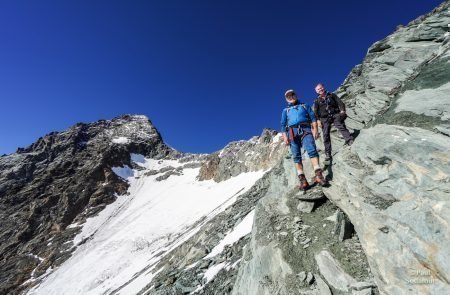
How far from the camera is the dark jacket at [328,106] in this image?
11.2m

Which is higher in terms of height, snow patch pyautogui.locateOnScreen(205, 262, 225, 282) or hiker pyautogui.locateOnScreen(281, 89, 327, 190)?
hiker pyautogui.locateOnScreen(281, 89, 327, 190)

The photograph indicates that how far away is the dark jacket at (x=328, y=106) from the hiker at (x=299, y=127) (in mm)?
997

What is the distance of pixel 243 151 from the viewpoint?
313 ft

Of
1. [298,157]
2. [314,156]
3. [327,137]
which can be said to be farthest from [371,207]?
[327,137]

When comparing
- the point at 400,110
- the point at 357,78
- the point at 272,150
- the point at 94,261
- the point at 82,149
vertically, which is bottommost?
the point at 94,261

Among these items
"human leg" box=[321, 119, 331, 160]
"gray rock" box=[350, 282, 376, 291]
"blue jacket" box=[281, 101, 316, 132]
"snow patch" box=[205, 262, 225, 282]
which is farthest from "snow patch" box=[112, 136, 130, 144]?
"gray rock" box=[350, 282, 376, 291]

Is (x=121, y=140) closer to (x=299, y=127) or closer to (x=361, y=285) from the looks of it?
(x=299, y=127)

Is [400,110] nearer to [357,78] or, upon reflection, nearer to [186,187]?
[357,78]

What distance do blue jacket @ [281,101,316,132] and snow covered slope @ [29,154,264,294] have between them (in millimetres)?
25019

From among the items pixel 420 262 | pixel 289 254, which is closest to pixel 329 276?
pixel 289 254

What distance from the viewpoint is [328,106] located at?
37.0 feet

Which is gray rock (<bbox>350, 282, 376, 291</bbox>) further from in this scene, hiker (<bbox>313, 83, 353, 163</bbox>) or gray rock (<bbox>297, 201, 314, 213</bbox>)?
hiker (<bbox>313, 83, 353, 163</bbox>)

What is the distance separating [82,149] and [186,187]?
238 ft

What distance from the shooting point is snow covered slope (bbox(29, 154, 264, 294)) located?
47.3 m
